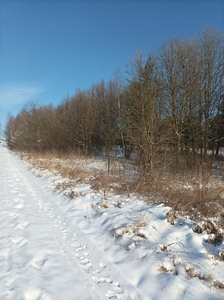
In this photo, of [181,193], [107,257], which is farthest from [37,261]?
[181,193]

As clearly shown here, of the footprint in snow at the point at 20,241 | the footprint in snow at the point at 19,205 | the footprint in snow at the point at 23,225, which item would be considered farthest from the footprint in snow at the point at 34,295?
the footprint in snow at the point at 19,205

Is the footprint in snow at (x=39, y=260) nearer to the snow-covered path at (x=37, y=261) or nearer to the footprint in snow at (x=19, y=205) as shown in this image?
the snow-covered path at (x=37, y=261)

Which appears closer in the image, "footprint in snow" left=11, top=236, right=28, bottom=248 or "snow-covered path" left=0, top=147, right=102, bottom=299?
"snow-covered path" left=0, top=147, right=102, bottom=299

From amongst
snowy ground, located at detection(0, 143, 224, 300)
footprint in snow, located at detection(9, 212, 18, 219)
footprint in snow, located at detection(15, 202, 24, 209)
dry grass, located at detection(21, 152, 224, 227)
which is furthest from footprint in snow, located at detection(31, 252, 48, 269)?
footprint in snow, located at detection(15, 202, 24, 209)

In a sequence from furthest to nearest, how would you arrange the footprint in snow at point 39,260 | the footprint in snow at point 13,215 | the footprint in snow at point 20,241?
the footprint in snow at point 13,215
the footprint in snow at point 20,241
the footprint in snow at point 39,260

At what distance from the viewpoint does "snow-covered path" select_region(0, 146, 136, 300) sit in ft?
9.48

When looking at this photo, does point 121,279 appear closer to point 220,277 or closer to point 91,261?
point 91,261

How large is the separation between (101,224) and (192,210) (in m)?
2.26

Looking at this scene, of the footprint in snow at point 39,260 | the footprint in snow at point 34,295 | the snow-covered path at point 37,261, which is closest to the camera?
the footprint in snow at point 34,295

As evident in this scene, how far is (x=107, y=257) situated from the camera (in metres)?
3.77

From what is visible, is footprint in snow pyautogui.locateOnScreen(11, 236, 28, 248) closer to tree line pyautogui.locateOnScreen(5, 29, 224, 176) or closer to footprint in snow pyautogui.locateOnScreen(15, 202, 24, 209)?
footprint in snow pyautogui.locateOnScreen(15, 202, 24, 209)

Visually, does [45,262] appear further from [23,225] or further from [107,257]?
[23,225]

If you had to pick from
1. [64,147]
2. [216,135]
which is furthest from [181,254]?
[64,147]

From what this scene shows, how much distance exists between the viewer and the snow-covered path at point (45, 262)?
2.89 m
